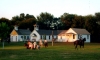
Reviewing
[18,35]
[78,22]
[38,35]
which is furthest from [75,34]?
[18,35]

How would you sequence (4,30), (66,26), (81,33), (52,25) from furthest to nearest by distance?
(52,25) → (66,26) → (81,33) → (4,30)

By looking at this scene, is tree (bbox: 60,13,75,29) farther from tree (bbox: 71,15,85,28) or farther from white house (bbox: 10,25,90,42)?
white house (bbox: 10,25,90,42)

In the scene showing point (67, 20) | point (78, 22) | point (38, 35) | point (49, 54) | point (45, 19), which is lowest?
point (49, 54)

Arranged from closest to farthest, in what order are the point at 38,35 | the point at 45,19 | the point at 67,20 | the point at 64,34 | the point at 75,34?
1. the point at 75,34
2. the point at 64,34
3. the point at 38,35
4. the point at 67,20
5. the point at 45,19

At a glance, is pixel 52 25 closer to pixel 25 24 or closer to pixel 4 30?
pixel 25 24

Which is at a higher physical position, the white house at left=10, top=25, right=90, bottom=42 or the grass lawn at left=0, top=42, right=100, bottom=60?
the white house at left=10, top=25, right=90, bottom=42

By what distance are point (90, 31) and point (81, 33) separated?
27.0 feet

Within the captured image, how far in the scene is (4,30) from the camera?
54594mm

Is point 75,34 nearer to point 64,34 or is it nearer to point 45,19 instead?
point 64,34

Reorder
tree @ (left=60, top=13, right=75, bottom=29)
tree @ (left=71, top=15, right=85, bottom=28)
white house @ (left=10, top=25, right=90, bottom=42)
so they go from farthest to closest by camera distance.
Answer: tree @ (left=60, top=13, right=75, bottom=29) → tree @ (left=71, top=15, right=85, bottom=28) → white house @ (left=10, top=25, right=90, bottom=42)

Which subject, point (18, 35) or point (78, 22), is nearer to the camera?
point (18, 35)

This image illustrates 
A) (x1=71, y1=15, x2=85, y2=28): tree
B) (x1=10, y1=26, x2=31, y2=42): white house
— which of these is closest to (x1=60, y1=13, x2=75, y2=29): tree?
(x1=71, y1=15, x2=85, y2=28): tree

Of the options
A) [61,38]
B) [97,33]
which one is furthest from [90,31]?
[61,38]

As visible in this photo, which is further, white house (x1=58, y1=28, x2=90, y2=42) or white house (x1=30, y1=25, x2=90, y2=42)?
white house (x1=30, y1=25, x2=90, y2=42)
